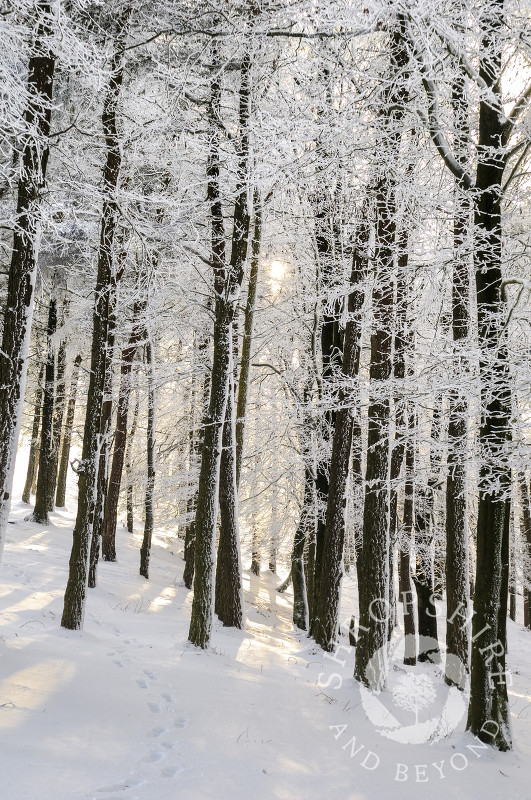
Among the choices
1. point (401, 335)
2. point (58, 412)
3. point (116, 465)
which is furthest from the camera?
point (58, 412)

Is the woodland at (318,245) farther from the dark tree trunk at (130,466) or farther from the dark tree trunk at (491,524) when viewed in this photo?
the dark tree trunk at (130,466)

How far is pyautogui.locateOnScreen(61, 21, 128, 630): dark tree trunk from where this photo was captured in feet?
24.9

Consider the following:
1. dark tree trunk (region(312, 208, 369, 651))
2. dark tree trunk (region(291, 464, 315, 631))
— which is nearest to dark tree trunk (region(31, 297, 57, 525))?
dark tree trunk (region(291, 464, 315, 631))

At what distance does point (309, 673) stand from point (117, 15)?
973 cm

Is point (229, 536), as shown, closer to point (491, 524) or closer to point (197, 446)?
point (491, 524)

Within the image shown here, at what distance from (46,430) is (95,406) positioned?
895cm

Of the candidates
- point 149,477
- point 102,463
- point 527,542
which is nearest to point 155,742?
point 102,463

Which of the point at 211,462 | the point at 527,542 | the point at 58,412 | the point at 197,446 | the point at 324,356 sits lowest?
the point at 527,542

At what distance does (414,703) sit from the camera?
6984 mm

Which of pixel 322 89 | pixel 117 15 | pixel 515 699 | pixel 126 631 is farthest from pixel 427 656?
pixel 117 15

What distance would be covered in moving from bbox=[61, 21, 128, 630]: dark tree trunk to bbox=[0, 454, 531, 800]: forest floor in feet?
1.71

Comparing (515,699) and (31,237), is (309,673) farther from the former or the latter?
(31,237)

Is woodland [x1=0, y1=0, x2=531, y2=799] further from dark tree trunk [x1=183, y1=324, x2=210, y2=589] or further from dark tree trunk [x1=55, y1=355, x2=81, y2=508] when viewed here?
dark tree trunk [x1=55, y1=355, x2=81, y2=508]

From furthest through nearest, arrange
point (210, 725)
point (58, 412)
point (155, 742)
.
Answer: point (58, 412)
point (210, 725)
point (155, 742)
